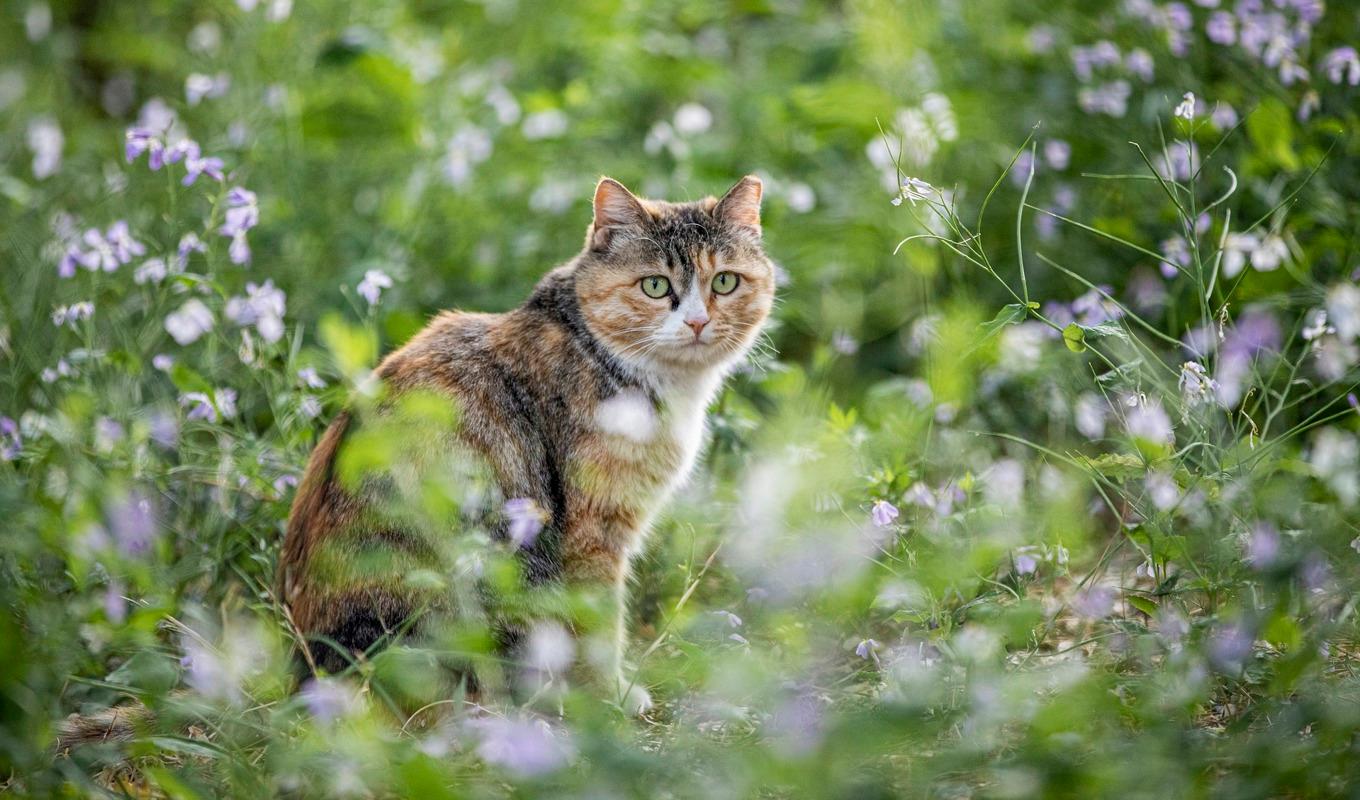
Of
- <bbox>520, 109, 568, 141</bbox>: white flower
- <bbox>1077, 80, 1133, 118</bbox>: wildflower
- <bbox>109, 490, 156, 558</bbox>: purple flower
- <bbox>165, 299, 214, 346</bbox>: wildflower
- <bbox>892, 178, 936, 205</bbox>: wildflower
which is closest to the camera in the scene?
<bbox>109, 490, 156, 558</bbox>: purple flower

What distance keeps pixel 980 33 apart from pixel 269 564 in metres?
3.76

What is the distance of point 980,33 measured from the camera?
5.09 metres

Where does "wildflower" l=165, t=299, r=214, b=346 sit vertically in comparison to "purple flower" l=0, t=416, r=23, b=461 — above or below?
above

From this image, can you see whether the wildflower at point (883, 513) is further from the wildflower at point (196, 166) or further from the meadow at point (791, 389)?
the wildflower at point (196, 166)

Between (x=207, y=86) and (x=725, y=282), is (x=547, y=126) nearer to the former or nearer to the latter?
(x=207, y=86)

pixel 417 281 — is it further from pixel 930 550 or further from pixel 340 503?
pixel 930 550

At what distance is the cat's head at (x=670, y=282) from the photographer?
3076mm

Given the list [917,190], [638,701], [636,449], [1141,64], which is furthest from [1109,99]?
[638,701]

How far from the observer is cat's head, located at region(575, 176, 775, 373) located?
308 centimetres

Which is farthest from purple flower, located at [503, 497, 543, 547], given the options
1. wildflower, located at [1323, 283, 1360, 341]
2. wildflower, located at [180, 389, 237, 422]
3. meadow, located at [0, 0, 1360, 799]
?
wildflower, located at [1323, 283, 1360, 341]

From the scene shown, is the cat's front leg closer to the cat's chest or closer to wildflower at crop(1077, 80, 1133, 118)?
the cat's chest

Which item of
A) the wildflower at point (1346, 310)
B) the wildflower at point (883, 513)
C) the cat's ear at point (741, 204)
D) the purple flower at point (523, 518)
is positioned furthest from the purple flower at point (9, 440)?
the wildflower at point (1346, 310)

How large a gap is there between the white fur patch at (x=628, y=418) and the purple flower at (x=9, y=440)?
1.46 meters

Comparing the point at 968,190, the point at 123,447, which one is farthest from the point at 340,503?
the point at 968,190
